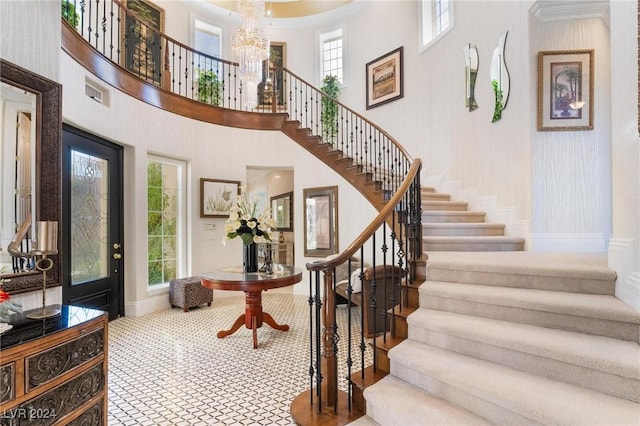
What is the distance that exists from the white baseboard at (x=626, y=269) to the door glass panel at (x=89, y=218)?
523 centimetres

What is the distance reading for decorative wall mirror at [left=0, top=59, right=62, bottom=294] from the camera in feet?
6.20

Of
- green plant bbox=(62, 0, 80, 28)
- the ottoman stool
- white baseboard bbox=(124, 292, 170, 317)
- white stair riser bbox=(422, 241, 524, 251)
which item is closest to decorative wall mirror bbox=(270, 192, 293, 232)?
the ottoman stool

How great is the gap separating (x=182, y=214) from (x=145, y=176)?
3.17ft

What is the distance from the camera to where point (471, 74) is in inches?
191

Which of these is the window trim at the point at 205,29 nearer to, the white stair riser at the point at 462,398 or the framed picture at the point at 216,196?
the framed picture at the point at 216,196

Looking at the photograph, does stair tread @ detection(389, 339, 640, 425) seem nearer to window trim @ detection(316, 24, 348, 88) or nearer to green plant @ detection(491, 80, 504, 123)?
green plant @ detection(491, 80, 504, 123)

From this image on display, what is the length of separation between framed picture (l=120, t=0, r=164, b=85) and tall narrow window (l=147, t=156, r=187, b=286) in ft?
6.23

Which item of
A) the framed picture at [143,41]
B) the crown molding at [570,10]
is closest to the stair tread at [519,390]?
the crown molding at [570,10]

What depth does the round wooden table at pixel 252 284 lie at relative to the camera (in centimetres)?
354

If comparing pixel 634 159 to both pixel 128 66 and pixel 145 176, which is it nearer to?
pixel 145 176

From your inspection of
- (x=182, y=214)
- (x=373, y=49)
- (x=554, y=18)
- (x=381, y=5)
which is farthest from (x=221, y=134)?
(x=554, y=18)

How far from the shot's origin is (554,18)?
3.67 meters

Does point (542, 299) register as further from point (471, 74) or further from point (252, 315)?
point (471, 74)

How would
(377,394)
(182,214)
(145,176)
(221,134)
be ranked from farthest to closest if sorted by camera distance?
(221,134) → (182,214) → (145,176) → (377,394)
